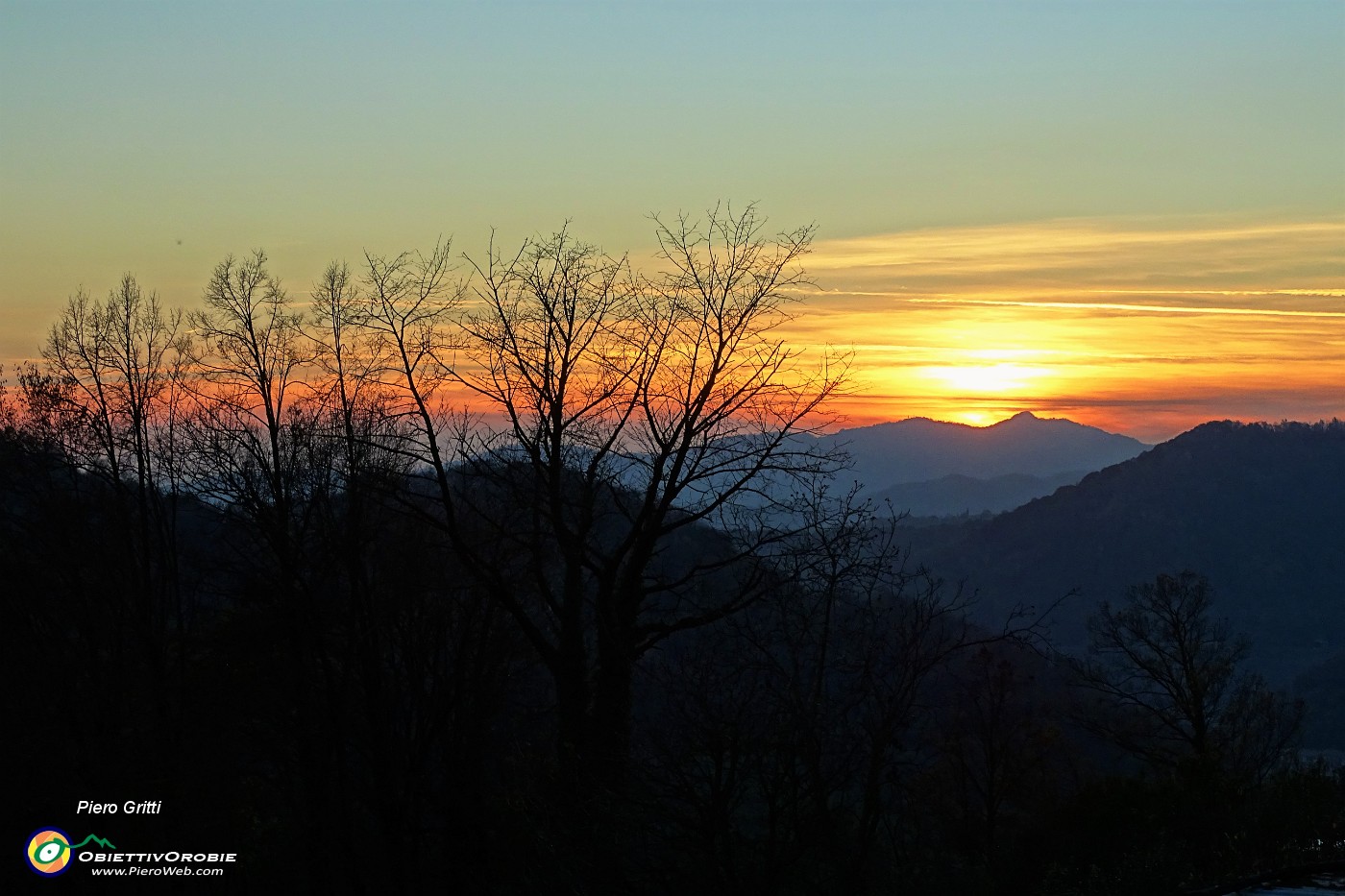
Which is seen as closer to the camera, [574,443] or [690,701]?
[690,701]

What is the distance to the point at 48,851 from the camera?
70.0ft

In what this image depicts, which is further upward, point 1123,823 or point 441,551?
point 441,551

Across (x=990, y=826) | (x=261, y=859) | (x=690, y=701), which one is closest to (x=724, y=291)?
(x=690, y=701)

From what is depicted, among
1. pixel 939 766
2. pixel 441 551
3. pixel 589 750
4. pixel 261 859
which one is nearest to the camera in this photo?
pixel 589 750

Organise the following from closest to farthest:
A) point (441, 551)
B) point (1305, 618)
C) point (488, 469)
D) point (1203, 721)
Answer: point (488, 469) < point (441, 551) < point (1203, 721) < point (1305, 618)

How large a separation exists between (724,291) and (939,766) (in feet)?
135

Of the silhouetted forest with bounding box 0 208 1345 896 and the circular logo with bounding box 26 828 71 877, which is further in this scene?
the circular logo with bounding box 26 828 71 877

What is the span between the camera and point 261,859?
23312 millimetres

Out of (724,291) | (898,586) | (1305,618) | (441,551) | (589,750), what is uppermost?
(724,291)

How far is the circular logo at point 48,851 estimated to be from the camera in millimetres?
21266

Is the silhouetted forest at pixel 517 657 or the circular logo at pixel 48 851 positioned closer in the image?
the silhouetted forest at pixel 517 657

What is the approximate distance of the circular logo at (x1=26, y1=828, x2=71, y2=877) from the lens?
21.3 m

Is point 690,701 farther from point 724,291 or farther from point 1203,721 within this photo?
point 1203,721

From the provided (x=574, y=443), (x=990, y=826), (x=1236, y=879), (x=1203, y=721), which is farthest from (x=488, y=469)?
(x=1203, y=721)
